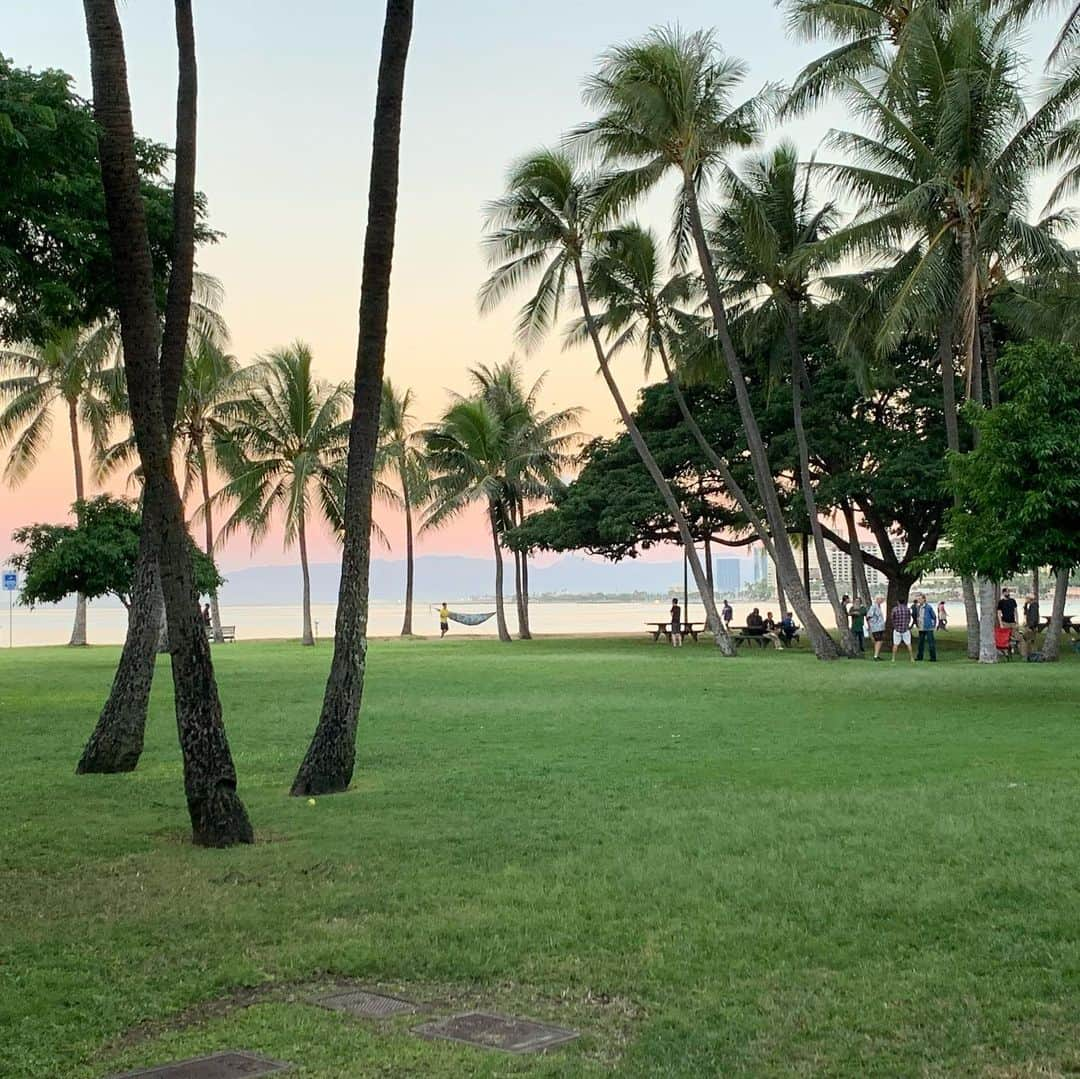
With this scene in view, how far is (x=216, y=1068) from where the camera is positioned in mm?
4340

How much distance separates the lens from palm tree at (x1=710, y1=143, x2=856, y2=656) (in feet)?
102

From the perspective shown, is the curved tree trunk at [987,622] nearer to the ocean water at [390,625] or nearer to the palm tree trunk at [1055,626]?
the palm tree trunk at [1055,626]

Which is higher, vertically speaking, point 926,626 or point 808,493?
point 808,493

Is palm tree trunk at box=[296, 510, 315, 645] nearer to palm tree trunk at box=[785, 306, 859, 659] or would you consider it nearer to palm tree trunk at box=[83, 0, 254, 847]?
palm tree trunk at box=[785, 306, 859, 659]

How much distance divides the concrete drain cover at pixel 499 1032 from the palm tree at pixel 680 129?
2573 centimetres

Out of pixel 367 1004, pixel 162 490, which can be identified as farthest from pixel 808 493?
pixel 367 1004

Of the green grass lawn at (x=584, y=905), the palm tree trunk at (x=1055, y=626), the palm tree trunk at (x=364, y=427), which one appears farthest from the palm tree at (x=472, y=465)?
the palm tree trunk at (x=364, y=427)

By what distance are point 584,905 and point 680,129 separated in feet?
81.5

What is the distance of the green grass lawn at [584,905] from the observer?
4.58 m

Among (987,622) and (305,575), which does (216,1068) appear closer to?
(987,622)

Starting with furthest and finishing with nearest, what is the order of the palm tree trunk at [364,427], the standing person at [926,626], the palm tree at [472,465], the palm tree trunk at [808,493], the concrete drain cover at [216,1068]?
the palm tree at [472,465] < the palm tree trunk at [808,493] < the standing person at [926,626] < the palm tree trunk at [364,427] < the concrete drain cover at [216,1068]

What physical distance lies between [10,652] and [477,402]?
17.3 metres

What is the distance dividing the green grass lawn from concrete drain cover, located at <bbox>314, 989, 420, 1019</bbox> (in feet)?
0.36

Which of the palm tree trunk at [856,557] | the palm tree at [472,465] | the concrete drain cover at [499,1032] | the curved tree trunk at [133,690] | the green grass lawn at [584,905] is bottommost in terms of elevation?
the concrete drain cover at [499,1032]
